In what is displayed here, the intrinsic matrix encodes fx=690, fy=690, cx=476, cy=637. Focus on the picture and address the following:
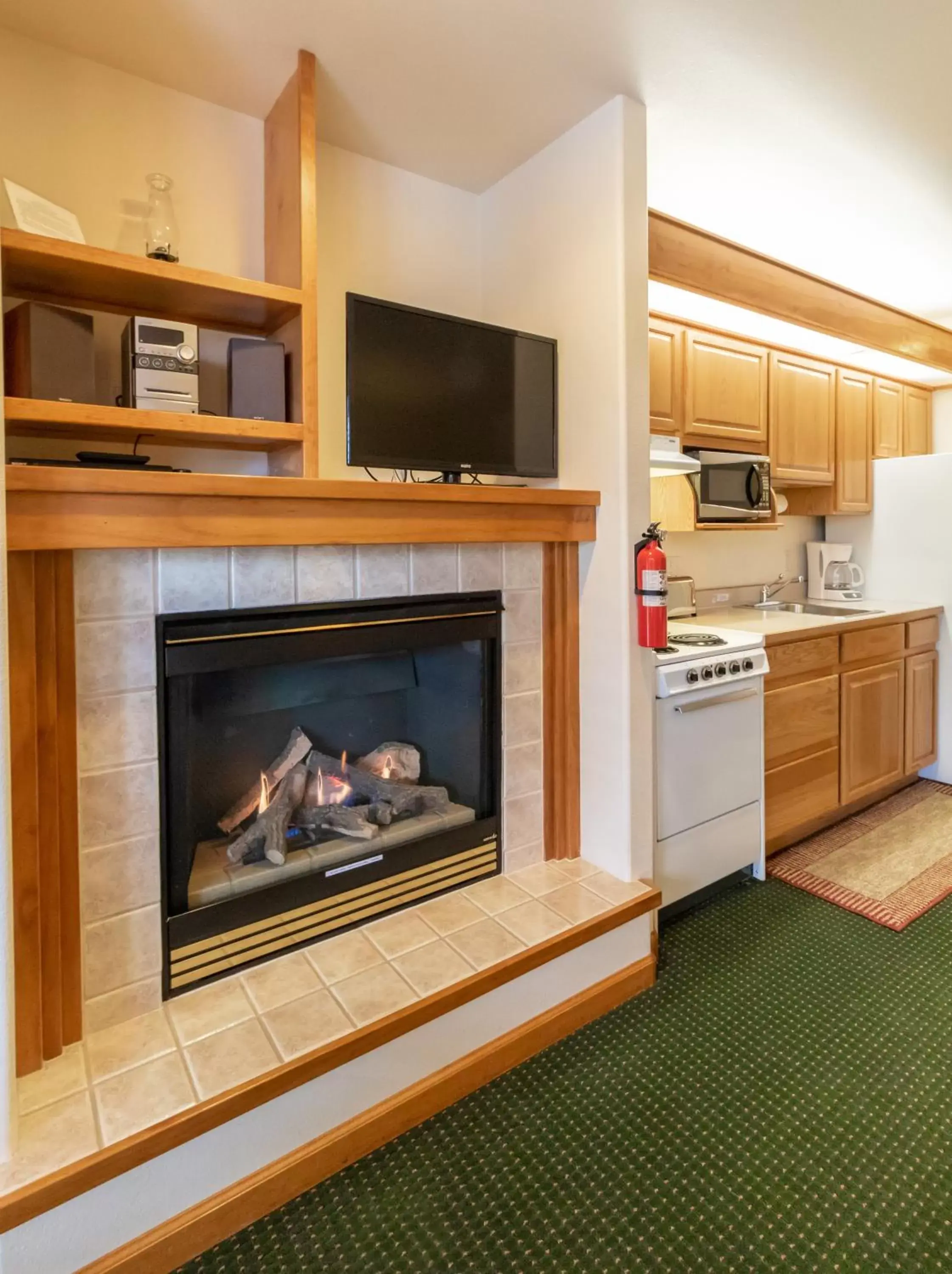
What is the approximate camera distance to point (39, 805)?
54.0 inches

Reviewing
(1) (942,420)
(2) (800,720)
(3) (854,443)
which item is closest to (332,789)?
(2) (800,720)

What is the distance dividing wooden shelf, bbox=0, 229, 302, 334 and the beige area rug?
261cm

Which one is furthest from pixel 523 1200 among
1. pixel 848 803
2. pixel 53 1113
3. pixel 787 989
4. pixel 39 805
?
pixel 848 803

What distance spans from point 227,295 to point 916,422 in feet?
13.6

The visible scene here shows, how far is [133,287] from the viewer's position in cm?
159

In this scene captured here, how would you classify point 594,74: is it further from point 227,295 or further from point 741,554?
point 741,554

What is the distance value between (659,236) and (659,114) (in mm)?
380

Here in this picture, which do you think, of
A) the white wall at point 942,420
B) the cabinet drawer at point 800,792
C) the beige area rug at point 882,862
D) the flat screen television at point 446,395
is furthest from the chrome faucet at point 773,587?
the flat screen television at point 446,395

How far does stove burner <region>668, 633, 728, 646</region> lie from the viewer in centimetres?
242

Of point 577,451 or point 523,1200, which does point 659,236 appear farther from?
point 523,1200

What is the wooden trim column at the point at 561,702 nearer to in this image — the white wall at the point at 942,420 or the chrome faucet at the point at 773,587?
the chrome faucet at the point at 773,587

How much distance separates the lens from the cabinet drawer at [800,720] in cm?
266

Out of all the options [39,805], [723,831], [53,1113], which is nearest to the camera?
[53,1113]

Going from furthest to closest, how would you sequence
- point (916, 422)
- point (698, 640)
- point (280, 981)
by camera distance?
point (916, 422) < point (698, 640) < point (280, 981)
